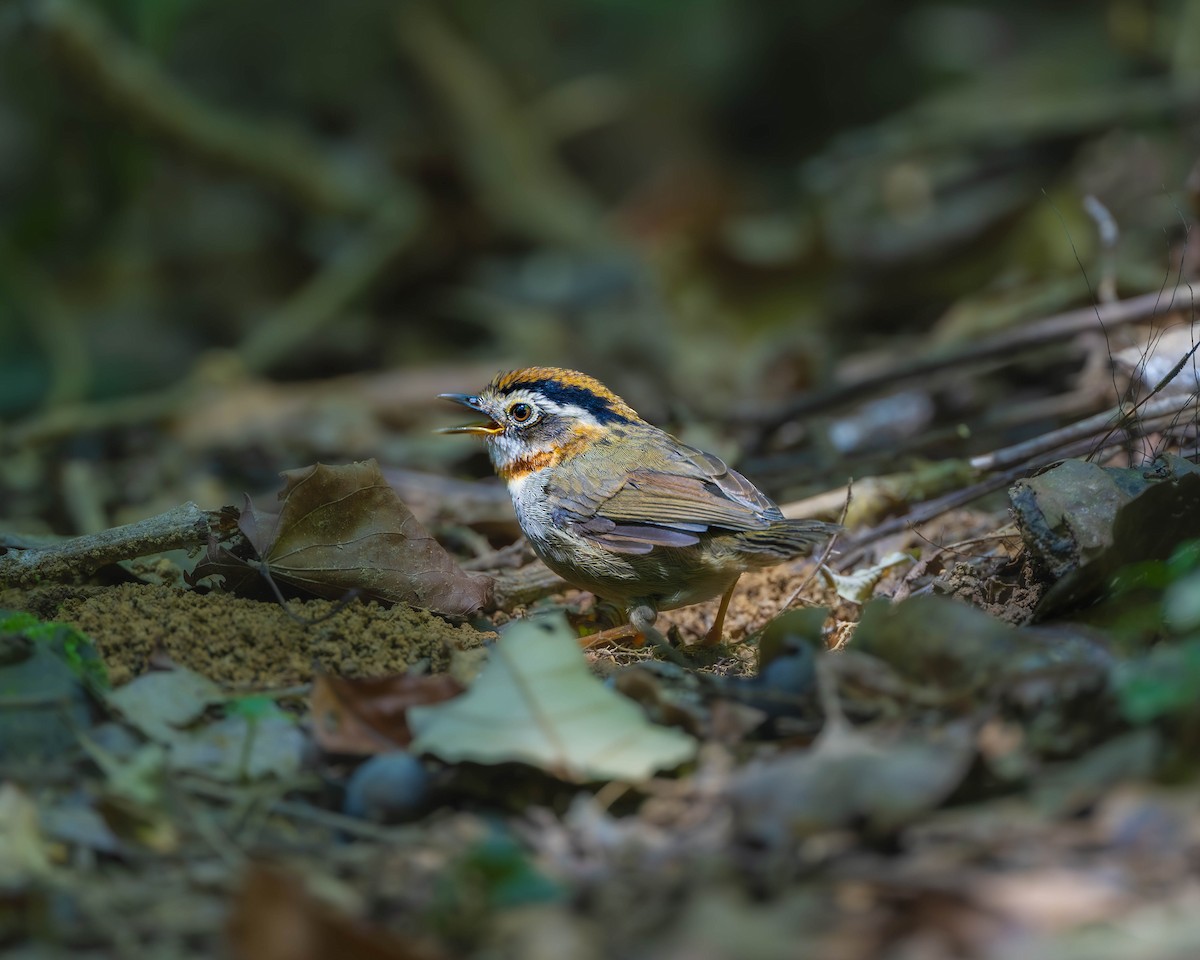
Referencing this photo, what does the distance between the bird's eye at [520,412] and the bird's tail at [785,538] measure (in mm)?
1391

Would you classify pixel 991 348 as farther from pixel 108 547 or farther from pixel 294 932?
pixel 294 932

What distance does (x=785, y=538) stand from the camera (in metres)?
4.70

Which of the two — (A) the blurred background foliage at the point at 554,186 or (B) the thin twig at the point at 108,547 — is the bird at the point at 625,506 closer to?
(A) the blurred background foliage at the point at 554,186

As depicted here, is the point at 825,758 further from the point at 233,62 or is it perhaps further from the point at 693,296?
the point at 233,62

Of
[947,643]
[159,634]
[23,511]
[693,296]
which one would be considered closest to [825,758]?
[947,643]

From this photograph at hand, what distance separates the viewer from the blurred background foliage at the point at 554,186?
936 cm

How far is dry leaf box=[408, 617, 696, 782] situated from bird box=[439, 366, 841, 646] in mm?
1426

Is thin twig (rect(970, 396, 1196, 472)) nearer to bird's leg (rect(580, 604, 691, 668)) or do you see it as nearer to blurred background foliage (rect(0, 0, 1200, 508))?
bird's leg (rect(580, 604, 691, 668))

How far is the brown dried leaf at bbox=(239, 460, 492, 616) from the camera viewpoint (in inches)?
171

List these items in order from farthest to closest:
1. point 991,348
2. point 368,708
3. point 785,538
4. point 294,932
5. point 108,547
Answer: point 991,348 → point 785,538 → point 108,547 → point 368,708 → point 294,932

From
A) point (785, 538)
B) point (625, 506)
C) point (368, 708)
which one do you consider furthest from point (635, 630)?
point (368, 708)

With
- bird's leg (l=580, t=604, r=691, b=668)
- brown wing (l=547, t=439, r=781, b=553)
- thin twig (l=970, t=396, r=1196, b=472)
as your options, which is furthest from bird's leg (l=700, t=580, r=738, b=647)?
thin twig (l=970, t=396, r=1196, b=472)

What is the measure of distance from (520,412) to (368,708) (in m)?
2.67

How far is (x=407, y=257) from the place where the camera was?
1161cm
